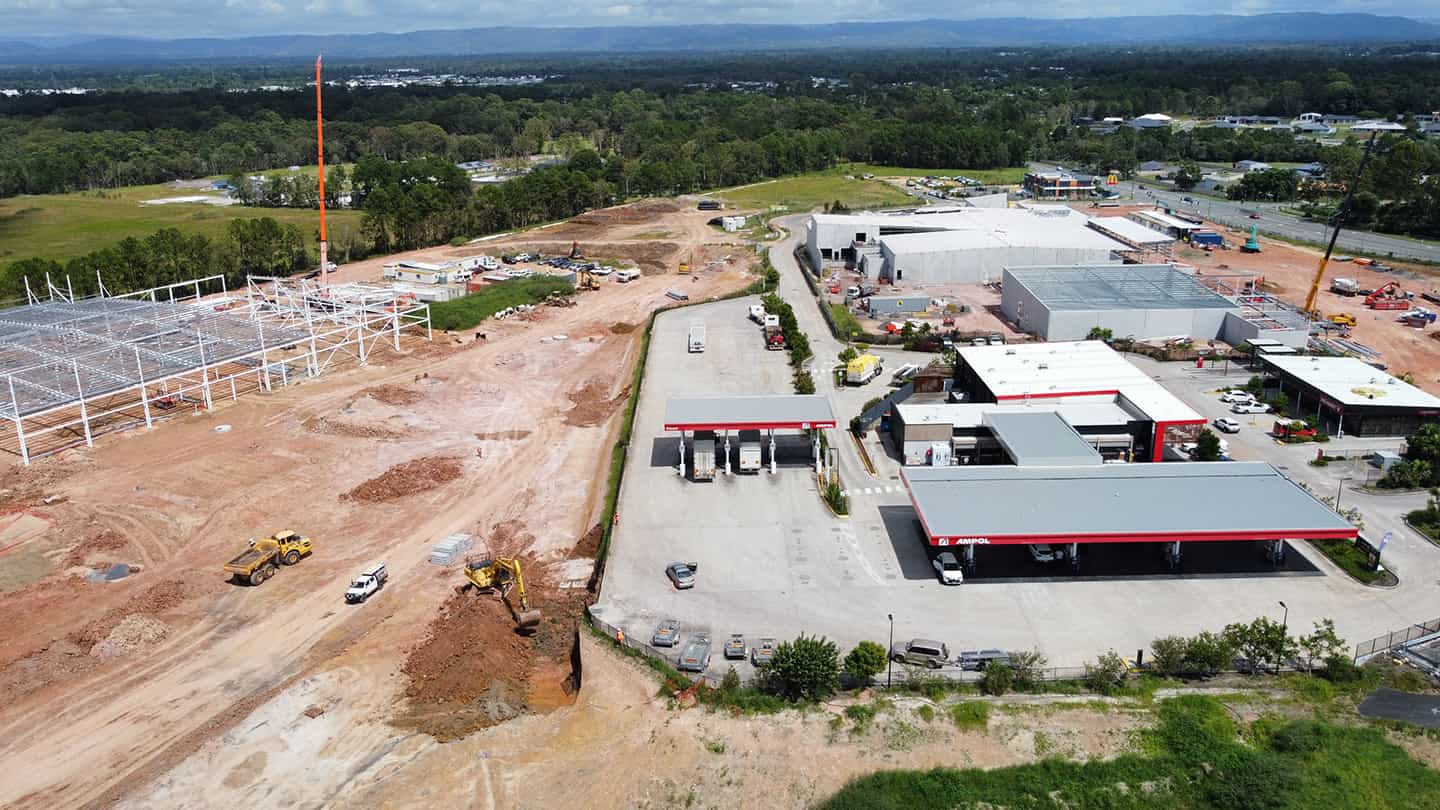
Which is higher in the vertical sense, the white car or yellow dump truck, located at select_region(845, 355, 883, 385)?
yellow dump truck, located at select_region(845, 355, 883, 385)

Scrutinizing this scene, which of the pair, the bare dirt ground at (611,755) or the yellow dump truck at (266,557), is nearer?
the bare dirt ground at (611,755)

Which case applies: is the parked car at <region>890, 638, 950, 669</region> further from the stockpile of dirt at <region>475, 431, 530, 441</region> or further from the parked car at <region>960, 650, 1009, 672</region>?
the stockpile of dirt at <region>475, 431, 530, 441</region>

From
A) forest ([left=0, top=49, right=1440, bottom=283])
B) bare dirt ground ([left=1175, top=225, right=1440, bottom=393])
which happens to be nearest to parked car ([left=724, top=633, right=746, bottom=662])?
bare dirt ground ([left=1175, top=225, right=1440, bottom=393])

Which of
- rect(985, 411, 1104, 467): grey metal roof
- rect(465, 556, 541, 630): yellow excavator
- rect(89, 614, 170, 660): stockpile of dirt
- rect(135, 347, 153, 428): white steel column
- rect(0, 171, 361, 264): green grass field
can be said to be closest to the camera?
rect(89, 614, 170, 660): stockpile of dirt

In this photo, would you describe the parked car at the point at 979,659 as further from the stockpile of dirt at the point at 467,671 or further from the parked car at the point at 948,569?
the stockpile of dirt at the point at 467,671

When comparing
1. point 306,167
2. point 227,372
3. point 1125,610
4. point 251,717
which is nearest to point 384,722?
point 251,717

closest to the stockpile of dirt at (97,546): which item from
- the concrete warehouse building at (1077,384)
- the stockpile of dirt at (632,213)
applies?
the concrete warehouse building at (1077,384)

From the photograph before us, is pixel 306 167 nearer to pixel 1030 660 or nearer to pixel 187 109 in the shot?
pixel 187 109
